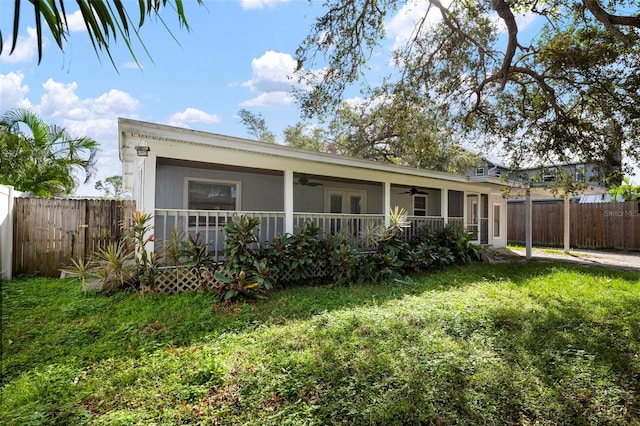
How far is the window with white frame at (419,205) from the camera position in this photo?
41.4 ft

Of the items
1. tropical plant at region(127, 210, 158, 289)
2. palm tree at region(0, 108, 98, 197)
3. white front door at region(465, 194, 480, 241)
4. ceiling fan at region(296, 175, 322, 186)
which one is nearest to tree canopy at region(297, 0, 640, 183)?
ceiling fan at region(296, 175, 322, 186)

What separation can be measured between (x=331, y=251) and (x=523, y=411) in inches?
184

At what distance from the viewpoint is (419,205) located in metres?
12.8

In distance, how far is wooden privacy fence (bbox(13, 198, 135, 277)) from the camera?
6949 mm

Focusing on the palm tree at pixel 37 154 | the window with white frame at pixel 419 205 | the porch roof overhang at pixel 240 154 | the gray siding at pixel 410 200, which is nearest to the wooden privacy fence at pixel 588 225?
the gray siding at pixel 410 200

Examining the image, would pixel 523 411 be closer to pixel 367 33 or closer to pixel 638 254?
pixel 367 33

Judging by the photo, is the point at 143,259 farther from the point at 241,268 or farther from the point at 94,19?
the point at 94,19

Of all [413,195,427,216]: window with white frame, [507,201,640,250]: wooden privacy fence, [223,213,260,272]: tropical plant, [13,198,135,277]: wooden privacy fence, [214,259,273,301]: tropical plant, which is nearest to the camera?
[214,259,273,301]: tropical plant

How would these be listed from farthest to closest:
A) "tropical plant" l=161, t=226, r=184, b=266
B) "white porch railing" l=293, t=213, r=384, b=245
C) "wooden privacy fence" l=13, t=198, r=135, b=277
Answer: "white porch railing" l=293, t=213, r=384, b=245
"wooden privacy fence" l=13, t=198, r=135, b=277
"tropical plant" l=161, t=226, r=184, b=266

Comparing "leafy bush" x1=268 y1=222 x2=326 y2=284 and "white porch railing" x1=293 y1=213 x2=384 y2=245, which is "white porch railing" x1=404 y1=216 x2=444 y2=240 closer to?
"white porch railing" x1=293 y1=213 x2=384 y2=245

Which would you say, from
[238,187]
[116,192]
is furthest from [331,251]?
[116,192]

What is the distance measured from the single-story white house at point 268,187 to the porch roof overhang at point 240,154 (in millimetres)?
16

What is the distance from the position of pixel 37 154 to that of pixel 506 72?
1321 centimetres

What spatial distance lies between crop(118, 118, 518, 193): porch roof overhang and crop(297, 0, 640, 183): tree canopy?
2.21m
